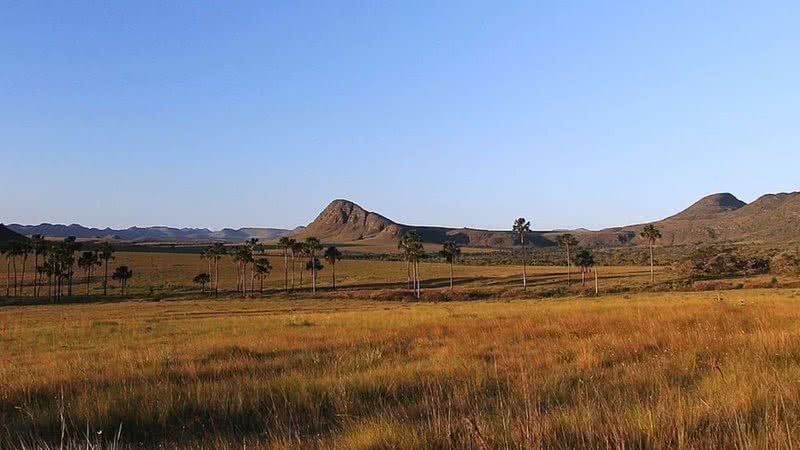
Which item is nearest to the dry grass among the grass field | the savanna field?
the savanna field

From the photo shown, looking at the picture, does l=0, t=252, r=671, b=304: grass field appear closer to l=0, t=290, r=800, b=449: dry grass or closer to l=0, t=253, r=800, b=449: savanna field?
l=0, t=253, r=800, b=449: savanna field

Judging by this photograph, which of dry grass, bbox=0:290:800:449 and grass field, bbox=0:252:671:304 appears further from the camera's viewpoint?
grass field, bbox=0:252:671:304

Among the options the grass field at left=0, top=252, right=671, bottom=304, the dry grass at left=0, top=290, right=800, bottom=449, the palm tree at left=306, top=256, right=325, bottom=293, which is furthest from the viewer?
the palm tree at left=306, top=256, right=325, bottom=293

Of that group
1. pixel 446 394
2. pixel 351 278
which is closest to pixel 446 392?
pixel 446 394

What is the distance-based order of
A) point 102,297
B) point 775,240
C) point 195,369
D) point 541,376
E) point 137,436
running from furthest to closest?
point 775,240, point 102,297, point 195,369, point 541,376, point 137,436

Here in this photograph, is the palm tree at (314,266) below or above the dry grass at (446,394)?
below

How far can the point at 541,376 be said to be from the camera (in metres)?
7.96

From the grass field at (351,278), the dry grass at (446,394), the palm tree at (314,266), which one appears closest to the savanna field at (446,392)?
the dry grass at (446,394)

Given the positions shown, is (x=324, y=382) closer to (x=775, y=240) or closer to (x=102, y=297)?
(x=102, y=297)

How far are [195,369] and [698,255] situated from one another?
385 feet

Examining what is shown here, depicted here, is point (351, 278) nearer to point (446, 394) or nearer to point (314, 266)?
point (314, 266)

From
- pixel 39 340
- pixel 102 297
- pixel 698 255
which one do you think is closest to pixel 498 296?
pixel 698 255

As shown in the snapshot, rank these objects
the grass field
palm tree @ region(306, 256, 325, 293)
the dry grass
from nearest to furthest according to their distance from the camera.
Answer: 1. the dry grass
2. the grass field
3. palm tree @ region(306, 256, 325, 293)

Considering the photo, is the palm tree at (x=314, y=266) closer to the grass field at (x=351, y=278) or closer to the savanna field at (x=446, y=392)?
the grass field at (x=351, y=278)
